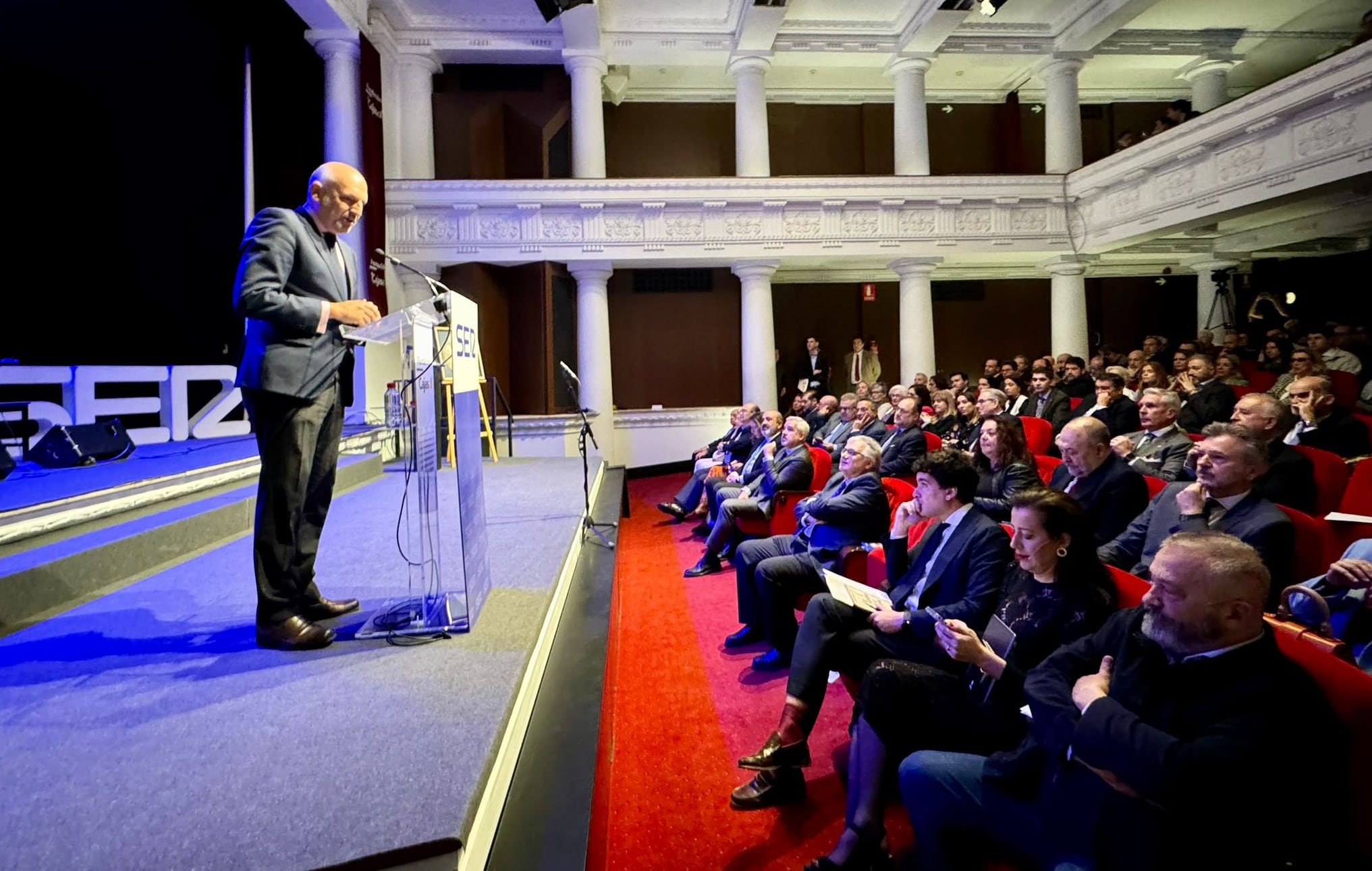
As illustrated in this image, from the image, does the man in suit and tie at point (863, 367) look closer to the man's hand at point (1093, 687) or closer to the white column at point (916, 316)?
the white column at point (916, 316)

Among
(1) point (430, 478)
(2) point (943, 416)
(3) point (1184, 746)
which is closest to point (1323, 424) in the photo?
(2) point (943, 416)

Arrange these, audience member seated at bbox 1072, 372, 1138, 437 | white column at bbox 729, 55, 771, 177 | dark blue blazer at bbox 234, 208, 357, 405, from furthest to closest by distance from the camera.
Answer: white column at bbox 729, 55, 771, 177 → audience member seated at bbox 1072, 372, 1138, 437 → dark blue blazer at bbox 234, 208, 357, 405

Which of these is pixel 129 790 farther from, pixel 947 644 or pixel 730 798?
pixel 947 644

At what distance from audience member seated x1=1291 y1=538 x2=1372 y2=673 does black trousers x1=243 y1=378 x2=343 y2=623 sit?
251cm

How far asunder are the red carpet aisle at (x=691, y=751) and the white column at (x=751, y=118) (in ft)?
21.2

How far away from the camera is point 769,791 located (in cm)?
209

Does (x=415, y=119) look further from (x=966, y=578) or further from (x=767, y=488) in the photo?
(x=966, y=578)

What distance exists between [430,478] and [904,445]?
3291 millimetres

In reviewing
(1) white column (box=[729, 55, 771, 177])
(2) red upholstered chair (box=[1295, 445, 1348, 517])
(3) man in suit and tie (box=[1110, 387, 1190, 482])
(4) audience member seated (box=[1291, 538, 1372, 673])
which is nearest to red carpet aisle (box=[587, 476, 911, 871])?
(4) audience member seated (box=[1291, 538, 1372, 673])

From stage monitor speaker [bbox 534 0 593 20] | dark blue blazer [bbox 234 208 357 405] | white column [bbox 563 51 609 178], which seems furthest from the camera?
white column [bbox 563 51 609 178]

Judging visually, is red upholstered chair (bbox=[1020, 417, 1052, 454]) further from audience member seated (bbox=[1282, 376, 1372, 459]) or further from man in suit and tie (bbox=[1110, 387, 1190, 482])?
audience member seated (bbox=[1282, 376, 1372, 459])

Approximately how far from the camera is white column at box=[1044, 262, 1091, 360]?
9.02 meters

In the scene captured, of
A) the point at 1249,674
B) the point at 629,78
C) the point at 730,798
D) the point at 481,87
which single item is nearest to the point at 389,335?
the point at 730,798

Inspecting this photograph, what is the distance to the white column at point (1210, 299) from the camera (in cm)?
959
